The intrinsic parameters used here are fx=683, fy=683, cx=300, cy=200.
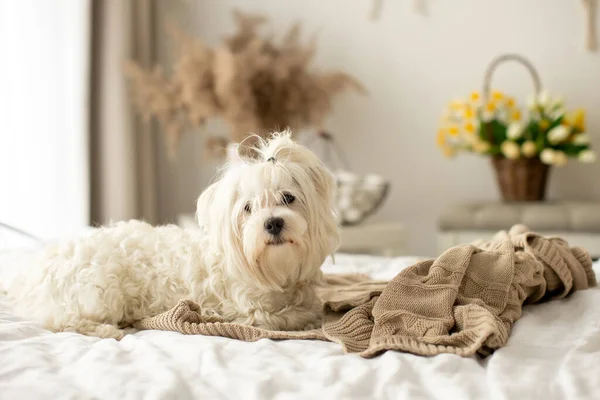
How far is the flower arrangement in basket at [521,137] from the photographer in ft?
13.5

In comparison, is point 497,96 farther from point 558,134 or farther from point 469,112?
point 558,134

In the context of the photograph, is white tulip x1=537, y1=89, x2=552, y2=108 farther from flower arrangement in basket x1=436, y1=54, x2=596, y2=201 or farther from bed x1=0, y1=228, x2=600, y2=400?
bed x1=0, y1=228, x2=600, y2=400

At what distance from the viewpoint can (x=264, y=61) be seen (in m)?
4.05

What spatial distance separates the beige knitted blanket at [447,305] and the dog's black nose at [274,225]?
9.8 inches

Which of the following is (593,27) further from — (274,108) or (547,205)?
(274,108)

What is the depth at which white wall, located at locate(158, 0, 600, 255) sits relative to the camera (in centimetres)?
466

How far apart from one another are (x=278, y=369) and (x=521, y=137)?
321 centimetres

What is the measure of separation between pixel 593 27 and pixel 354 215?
2123 millimetres

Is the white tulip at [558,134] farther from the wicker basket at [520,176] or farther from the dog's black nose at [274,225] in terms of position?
the dog's black nose at [274,225]

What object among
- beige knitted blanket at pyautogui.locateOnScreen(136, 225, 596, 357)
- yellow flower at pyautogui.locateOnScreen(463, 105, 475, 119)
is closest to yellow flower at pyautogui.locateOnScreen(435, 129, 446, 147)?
yellow flower at pyautogui.locateOnScreen(463, 105, 475, 119)

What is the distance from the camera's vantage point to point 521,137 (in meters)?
4.15

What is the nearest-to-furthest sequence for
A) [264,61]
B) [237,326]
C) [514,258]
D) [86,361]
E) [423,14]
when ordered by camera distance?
[86,361] < [237,326] < [514,258] < [264,61] < [423,14]

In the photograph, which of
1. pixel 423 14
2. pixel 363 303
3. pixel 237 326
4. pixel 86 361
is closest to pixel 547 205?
pixel 423 14

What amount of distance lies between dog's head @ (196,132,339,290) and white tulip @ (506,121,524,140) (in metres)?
2.48
